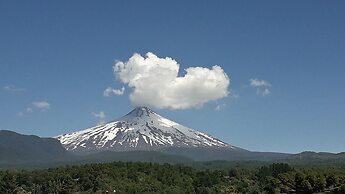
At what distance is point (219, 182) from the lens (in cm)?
16275

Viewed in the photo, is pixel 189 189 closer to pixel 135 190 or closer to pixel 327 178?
pixel 135 190

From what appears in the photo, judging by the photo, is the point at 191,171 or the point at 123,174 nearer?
the point at 123,174

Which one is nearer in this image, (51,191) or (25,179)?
(51,191)

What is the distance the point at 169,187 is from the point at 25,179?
121 feet

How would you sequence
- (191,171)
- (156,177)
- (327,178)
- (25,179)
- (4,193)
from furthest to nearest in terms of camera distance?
(191,171)
(156,177)
(25,179)
(4,193)
(327,178)

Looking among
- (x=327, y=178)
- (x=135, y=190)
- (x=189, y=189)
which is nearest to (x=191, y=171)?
(x=189, y=189)

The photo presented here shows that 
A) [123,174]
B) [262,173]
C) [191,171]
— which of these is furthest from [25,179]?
[262,173]

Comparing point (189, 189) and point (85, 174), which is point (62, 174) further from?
point (189, 189)

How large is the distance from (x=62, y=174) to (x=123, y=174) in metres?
16.4

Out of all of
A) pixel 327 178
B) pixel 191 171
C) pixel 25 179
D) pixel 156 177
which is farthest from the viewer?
pixel 191 171

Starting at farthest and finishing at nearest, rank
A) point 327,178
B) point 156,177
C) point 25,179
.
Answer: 1. point 156,177
2. point 25,179
3. point 327,178

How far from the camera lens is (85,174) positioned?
149m

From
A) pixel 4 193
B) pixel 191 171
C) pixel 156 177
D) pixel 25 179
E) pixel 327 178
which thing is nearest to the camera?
pixel 327 178

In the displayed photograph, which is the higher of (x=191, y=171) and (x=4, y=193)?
(x=191, y=171)
